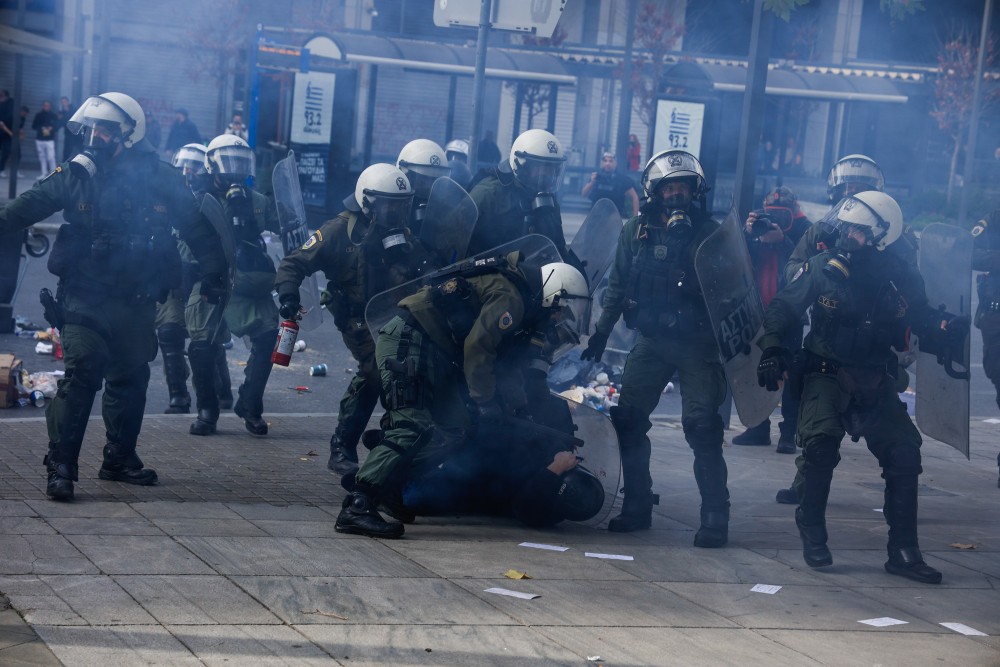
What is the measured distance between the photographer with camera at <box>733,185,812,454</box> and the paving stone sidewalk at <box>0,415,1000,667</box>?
1.28m

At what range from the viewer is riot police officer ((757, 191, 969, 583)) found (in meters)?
4.93

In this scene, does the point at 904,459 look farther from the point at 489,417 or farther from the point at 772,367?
the point at 489,417

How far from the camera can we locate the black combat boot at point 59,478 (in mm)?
5133

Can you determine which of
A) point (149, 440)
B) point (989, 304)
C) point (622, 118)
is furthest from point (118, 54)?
point (622, 118)

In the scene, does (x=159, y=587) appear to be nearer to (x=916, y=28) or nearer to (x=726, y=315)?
(x=726, y=315)

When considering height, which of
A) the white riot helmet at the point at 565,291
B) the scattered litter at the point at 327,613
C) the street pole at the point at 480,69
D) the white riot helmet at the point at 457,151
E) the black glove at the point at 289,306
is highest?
the street pole at the point at 480,69

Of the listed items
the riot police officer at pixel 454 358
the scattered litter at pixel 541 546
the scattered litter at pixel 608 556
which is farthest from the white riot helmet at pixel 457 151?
the scattered litter at pixel 608 556

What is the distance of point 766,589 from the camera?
15.3 ft

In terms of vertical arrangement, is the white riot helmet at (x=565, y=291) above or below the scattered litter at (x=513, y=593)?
above

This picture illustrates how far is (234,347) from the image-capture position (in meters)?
10.1

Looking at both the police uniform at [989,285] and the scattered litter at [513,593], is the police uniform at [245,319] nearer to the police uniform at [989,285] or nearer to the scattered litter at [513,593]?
the scattered litter at [513,593]

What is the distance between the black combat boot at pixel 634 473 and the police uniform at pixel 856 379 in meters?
0.71

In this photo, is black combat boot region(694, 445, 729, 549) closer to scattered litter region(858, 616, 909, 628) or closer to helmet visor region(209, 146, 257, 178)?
scattered litter region(858, 616, 909, 628)

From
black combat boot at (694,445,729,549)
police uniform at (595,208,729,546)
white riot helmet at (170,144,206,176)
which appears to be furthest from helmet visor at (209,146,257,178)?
black combat boot at (694,445,729,549)
